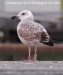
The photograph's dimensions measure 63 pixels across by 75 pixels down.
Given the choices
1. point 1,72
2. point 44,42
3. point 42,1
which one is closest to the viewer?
point 1,72

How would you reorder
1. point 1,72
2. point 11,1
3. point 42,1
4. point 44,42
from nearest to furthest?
point 1,72, point 44,42, point 42,1, point 11,1

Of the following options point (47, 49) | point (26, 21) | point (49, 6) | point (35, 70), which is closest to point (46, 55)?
point (47, 49)

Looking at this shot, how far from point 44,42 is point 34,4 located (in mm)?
1956

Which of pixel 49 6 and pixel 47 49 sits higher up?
pixel 49 6

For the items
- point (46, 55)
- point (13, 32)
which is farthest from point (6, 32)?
point (46, 55)

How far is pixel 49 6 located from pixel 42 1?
23cm

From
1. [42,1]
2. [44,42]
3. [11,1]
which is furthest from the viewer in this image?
[11,1]

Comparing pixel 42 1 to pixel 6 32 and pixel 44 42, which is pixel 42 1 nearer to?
pixel 6 32

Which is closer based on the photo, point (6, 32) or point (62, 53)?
point (62, 53)

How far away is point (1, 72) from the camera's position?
1.78 metres

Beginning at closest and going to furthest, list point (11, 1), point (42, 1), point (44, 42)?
point (44, 42) < point (42, 1) < point (11, 1)

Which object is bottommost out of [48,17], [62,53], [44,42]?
[62,53]

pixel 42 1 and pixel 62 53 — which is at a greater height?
pixel 42 1

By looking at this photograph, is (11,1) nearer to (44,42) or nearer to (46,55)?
(46,55)
